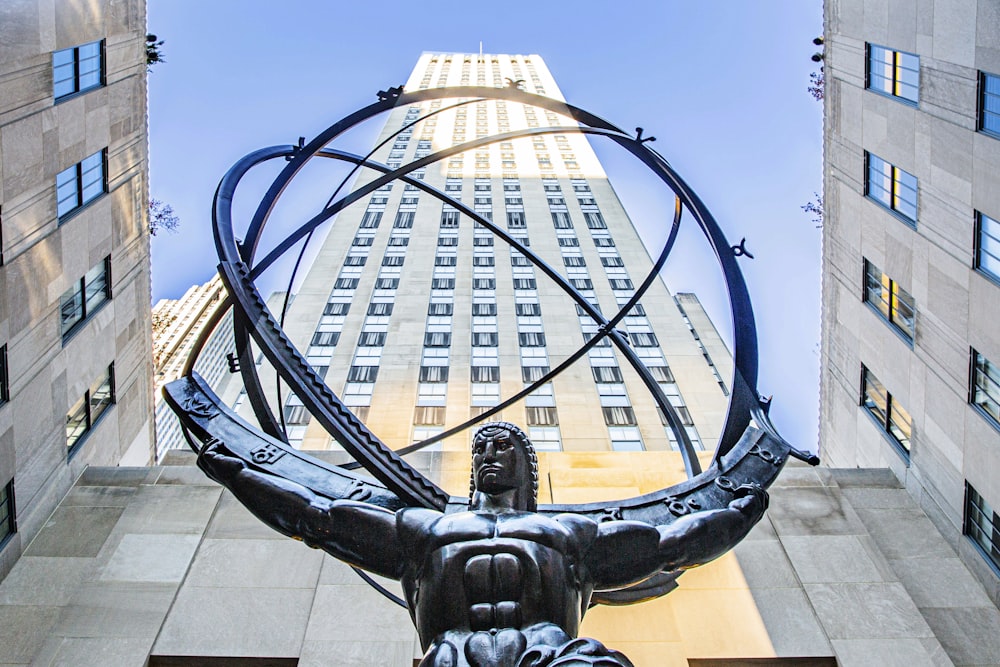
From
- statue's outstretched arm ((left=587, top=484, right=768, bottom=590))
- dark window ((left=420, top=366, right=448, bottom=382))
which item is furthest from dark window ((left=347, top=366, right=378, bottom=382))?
statue's outstretched arm ((left=587, top=484, right=768, bottom=590))

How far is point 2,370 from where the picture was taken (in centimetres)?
1282

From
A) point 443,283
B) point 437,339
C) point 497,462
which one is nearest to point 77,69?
point 497,462

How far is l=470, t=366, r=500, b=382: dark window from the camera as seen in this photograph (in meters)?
30.2

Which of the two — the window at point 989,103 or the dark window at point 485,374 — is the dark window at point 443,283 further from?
the window at point 989,103

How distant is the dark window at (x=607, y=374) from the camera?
29584 mm

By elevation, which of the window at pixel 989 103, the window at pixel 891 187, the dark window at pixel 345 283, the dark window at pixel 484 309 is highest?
the window at pixel 989 103

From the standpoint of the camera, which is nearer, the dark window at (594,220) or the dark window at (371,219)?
the dark window at (594,220)

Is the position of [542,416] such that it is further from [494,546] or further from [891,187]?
[494,546]

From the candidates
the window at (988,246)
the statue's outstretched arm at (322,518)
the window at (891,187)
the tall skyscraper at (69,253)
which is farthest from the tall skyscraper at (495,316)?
the statue's outstretched arm at (322,518)

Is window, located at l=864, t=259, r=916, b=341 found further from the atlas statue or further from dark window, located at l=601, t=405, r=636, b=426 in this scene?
dark window, located at l=601, t=405, r=636, b=426

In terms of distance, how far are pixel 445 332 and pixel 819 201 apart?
16.0 metres

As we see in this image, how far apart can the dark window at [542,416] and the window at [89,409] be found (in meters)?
13.0

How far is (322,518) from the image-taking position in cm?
657

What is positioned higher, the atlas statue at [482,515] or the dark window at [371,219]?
the atlas statue at [482,515]
